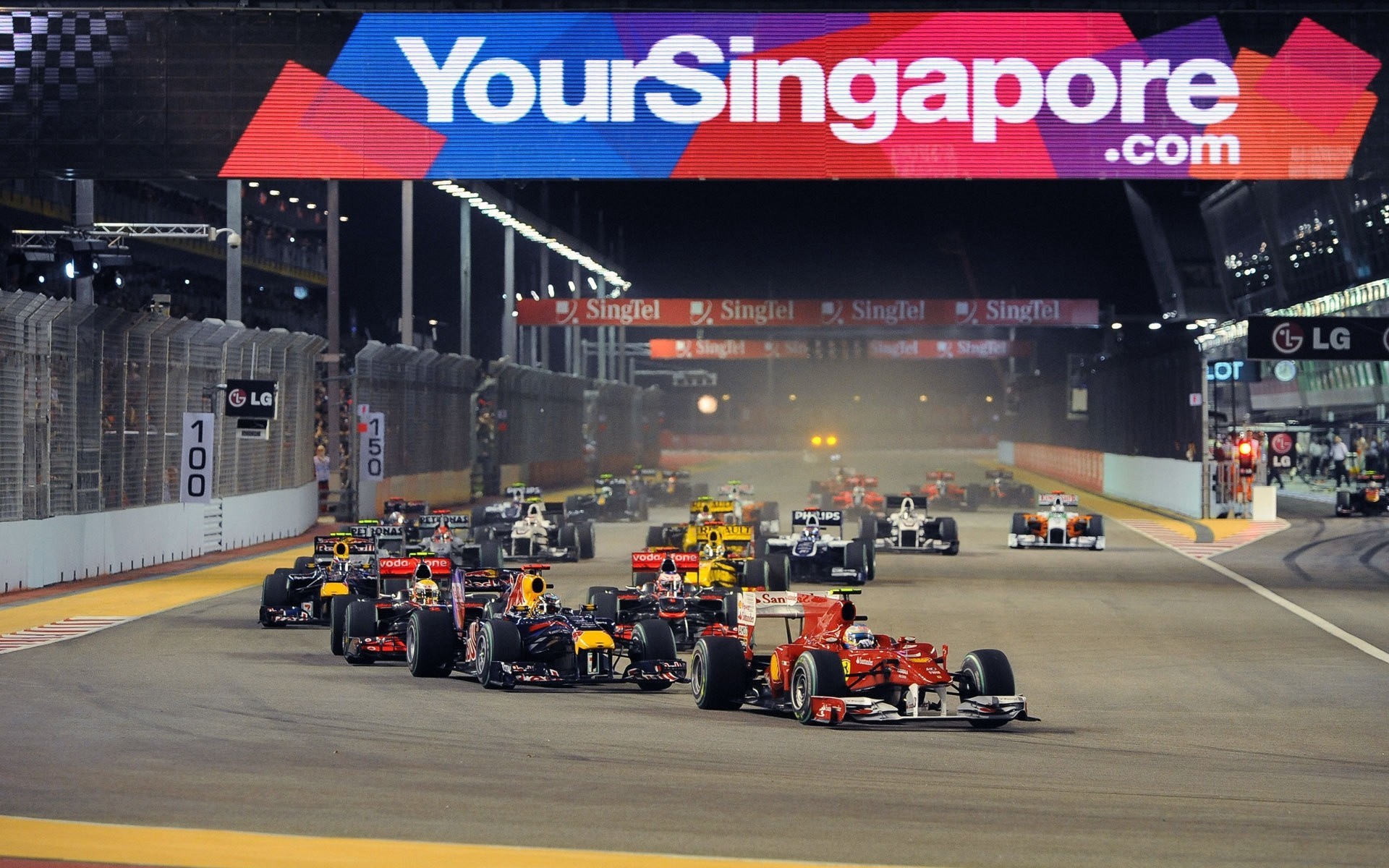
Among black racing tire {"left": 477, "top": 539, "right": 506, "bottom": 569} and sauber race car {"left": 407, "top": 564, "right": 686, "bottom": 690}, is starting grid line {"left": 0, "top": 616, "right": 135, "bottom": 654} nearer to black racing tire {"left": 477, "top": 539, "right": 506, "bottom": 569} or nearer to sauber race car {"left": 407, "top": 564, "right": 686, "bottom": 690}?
sauber race car {"left": 407, "top": 564, "right": 686, "bottom": 690}

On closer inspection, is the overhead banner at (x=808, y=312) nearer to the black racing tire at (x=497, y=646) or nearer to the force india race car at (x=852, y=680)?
the black racing tire at (x=497, y=646)

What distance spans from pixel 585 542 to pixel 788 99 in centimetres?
802

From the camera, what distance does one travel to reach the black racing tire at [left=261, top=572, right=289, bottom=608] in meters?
18.7

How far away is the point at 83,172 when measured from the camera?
28.4 metres

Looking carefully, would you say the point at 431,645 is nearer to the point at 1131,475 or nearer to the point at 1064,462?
A: the point at 1131,475

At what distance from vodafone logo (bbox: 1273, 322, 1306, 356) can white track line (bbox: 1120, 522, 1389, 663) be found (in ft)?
15.0

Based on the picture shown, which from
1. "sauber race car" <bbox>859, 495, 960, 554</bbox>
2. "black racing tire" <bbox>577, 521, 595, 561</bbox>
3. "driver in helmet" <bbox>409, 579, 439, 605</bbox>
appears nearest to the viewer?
"driver in helmet" <bbox>409, 579, 439, 605</bbox>

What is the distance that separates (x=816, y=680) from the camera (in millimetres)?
11953

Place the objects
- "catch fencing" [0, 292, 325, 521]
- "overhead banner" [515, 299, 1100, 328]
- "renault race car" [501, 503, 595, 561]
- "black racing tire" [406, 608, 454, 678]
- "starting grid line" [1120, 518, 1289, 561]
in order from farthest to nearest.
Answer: "overhead banner" [515, 299, 1100, 328] < "starting grid line" [1120, 518, 1289, 561] < "renault race car" [501, 503, 595, 561] < "catch fencing" [0, 292, 325, 521] < "black racing tire" [406, 608, 454, 678]

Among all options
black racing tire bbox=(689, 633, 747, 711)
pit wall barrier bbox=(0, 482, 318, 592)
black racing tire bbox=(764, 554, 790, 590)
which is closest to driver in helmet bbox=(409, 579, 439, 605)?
black racing tire bbox=(689, 633, 747, 711)

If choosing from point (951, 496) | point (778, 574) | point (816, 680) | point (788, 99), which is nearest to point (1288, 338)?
point (788, 99)

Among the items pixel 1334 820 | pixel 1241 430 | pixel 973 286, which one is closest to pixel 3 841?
pixel 1334 820

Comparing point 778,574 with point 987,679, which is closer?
point 987,679

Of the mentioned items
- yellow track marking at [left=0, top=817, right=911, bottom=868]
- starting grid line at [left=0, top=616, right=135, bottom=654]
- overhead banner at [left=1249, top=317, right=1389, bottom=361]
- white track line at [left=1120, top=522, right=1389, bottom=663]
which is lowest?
white track line at [left=1120, top=522, right=1389, bottom=663]
